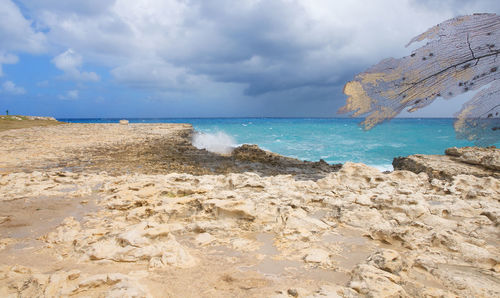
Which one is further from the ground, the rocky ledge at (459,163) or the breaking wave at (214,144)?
the rocky ledge at (459,163)

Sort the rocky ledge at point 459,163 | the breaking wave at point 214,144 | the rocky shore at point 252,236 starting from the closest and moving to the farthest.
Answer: the rocky shore at point 252,236, the rocky ledge at point 459,163, the breaking wave at point 214,144

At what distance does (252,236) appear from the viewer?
98.6 inches

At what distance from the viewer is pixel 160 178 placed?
14.4 feet

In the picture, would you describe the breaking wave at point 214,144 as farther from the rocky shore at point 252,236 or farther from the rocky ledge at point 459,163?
the rocky shore at point 252,236

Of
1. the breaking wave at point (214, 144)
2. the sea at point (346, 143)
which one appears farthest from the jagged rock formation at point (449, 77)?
the breaking wave at point (214, 144)

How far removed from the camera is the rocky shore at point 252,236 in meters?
1.63

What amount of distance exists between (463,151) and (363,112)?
3762 mm

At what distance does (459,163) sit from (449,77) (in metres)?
3.15

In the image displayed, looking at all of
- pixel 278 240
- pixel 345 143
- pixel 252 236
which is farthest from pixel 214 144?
pixel 278 240

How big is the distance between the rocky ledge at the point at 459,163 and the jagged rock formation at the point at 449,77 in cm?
200

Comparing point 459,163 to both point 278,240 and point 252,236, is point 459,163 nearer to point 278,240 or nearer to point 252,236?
point 278,240

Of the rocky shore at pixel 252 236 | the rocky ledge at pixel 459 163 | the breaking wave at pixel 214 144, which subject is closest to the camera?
the rocky shore at pixel 252 236

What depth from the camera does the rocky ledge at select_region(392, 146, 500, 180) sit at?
471 cm

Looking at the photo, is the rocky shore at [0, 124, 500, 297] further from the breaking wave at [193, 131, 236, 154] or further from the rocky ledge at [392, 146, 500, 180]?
the breaking wave at [193, 131, 236, 154]
